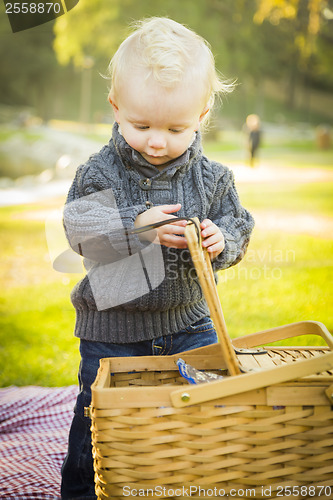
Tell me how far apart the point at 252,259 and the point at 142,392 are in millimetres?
4466

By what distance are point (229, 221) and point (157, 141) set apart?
0.32 meters

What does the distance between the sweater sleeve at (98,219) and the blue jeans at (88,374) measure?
0.27m

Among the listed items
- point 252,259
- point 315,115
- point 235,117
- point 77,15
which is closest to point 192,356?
point 252,259

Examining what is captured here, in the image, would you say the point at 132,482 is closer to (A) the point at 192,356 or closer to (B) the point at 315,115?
(A) the point at 192,356

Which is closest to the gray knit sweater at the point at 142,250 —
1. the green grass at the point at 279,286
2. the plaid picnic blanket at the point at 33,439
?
the plaid picnic blanket at the point at 33,439

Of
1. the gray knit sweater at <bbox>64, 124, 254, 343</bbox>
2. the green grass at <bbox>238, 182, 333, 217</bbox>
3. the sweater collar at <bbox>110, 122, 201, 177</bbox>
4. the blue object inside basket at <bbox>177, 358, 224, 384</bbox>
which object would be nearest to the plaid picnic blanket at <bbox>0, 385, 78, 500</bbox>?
the gray knit sweater at <bbox>64, 124, 254, 343</bbox>

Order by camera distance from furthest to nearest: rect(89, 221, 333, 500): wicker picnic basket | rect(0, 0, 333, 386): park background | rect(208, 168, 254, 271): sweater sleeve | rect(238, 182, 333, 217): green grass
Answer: rect(238, 182, 333, 217): green grass, rect(0, 0, 333, 386): park background, rect(208, 168, 254, 271): sweater sleeve, rect(89, 221, 333, 500): wicker picnic basket

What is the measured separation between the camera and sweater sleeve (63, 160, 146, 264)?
1446 millimetres

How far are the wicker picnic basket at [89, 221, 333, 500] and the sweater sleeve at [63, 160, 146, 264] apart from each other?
40cm

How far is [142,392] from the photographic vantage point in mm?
1172

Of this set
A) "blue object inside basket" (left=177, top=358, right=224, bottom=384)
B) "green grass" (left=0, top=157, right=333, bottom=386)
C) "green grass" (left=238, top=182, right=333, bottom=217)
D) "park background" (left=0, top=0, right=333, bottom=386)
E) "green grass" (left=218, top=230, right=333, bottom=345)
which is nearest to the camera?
"blue object inside basket" (left=177, top=358, right=224, bottom=384)

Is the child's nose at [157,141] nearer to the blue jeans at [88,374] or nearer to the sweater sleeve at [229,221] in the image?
the sweater sleeve at [229,221]

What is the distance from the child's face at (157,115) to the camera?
1.42 meters

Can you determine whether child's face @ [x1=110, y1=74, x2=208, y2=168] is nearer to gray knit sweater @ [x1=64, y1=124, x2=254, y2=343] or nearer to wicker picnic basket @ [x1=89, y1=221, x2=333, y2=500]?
gray knit sweater @ [x1=64, y1=124, x2=254, y2=343]
